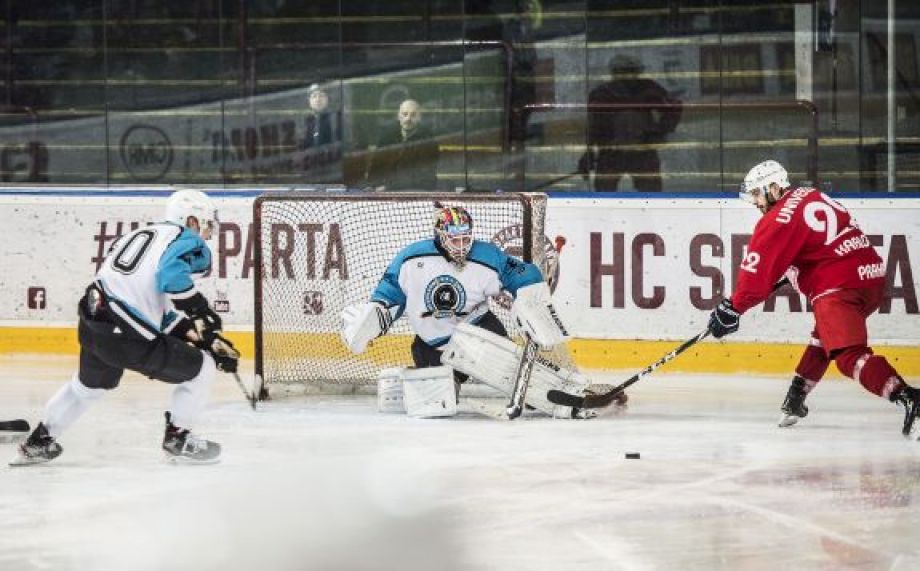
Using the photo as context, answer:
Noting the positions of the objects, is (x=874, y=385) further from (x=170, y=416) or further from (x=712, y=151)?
(x=712, y=151)

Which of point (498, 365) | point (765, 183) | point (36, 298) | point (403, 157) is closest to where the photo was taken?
point (765, 183)

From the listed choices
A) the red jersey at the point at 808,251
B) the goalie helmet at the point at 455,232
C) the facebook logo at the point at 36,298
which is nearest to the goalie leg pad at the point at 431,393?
the goalie helmet at the point at 455,232

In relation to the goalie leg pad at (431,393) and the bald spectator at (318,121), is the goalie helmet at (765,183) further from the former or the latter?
the bald spectator at (318,121)

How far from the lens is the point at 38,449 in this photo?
6902 millimetres

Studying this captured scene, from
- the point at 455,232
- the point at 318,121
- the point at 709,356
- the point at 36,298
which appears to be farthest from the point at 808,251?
the point at 36,298

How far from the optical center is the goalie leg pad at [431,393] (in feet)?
26.8

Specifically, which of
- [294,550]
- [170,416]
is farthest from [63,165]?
[294,550]

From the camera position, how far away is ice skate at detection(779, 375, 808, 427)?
7.88 meters

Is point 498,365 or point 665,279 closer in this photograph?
point 498,365

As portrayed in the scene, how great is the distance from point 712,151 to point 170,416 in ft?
14.3

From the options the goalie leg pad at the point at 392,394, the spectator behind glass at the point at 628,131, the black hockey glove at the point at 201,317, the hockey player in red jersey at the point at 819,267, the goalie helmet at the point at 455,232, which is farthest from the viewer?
the spectator behind glass at the point at 628,131

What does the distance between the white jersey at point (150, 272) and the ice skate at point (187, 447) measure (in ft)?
1.25

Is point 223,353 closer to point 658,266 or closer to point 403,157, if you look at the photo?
point 658,266

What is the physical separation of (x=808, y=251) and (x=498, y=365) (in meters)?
1.38
